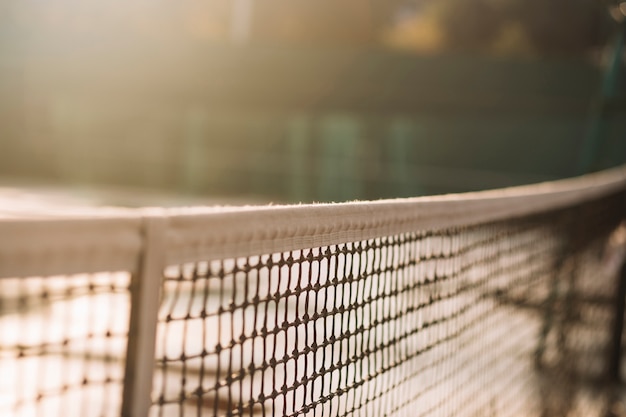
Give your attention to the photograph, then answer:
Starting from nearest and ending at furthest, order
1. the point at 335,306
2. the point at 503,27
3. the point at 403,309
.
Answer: the point at 335,306
the point at 403,309
the point at 503,27

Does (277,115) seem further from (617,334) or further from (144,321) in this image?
(144,321)

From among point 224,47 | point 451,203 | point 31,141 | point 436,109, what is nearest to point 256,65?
point 224,47

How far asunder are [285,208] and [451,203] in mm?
1152

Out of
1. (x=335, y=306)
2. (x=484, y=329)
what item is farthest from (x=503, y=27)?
(x=335, y=306)

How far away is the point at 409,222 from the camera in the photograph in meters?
2.74

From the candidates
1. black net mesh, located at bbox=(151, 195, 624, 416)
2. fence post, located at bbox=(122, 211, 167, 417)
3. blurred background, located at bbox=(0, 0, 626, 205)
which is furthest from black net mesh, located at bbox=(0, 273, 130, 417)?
blurred background, located at bbox=(0, 0, 626, 205)

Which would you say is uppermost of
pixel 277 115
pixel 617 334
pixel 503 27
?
pixel 503 27

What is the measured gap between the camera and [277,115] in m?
25.8

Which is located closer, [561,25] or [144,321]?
[144,321]

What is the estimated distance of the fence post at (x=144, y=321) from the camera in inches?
63.4

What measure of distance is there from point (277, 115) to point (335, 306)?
76.9 ft

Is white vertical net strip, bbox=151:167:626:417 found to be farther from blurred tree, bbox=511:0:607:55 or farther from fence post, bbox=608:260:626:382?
blurred tree, bbox=511:0:607:55

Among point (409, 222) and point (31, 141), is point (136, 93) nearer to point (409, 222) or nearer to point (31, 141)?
point (31, 141)

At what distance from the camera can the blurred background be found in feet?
79.2
